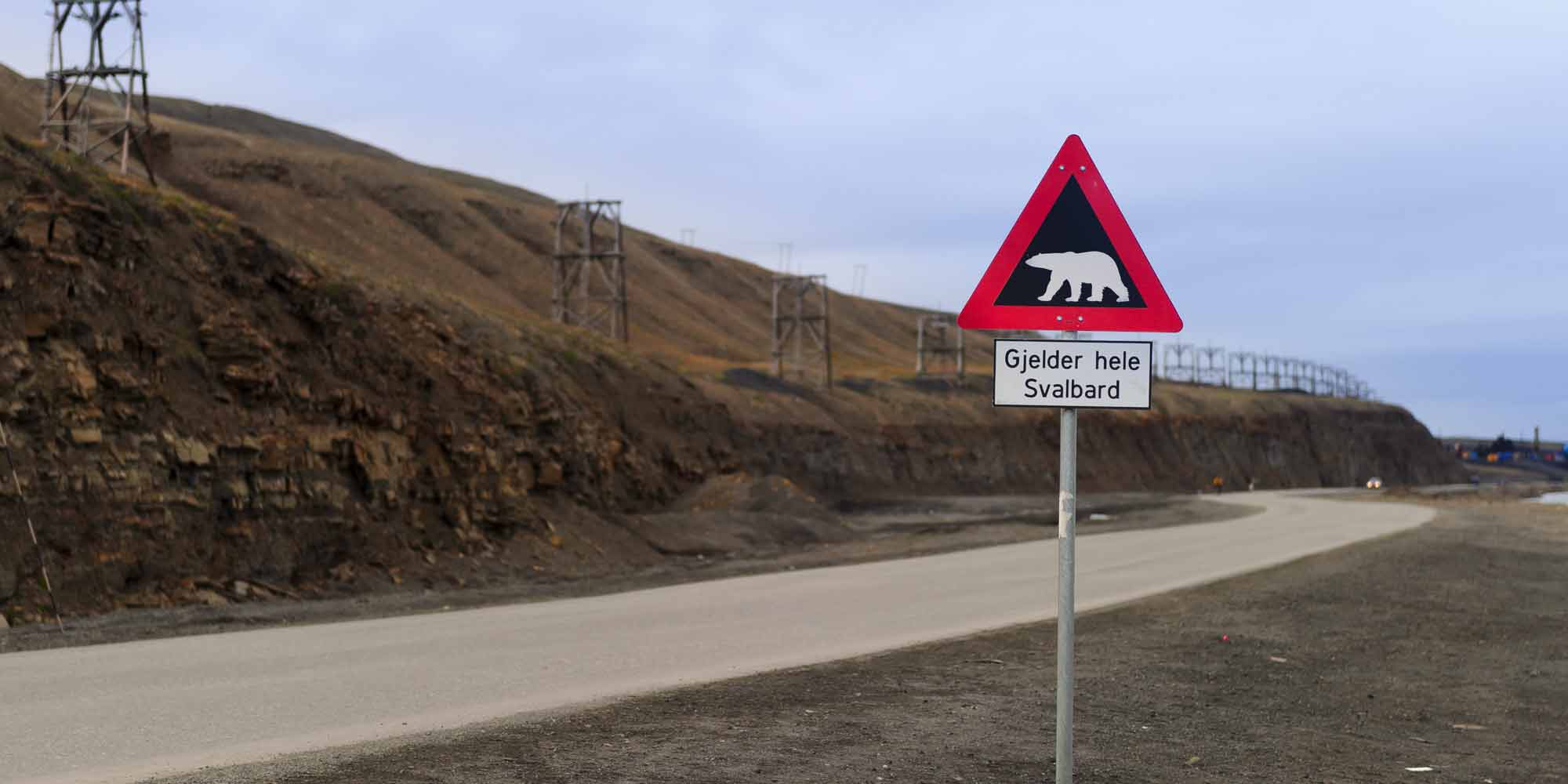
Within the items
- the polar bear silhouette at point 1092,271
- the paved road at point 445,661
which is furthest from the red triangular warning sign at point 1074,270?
the paved road at point 445,661

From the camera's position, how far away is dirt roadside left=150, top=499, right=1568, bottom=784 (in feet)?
24.5

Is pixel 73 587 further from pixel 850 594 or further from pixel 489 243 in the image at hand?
pixel 489 243

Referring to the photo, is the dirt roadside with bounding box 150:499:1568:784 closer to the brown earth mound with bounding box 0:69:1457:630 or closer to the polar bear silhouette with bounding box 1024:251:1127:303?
the polar bear silhouette with bounding box 1024:251:1127:303

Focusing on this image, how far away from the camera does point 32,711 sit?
8.80 meters

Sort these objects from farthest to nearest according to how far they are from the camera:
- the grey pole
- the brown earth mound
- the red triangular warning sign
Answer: the brown earth mound → the red triangular warning sign → the grey pole

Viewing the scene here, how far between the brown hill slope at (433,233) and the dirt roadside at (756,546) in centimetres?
2139

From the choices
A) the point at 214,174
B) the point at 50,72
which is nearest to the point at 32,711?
the point at 50,72

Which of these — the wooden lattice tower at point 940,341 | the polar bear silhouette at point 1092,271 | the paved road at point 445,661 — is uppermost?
the wooden lattice tower at point 940,341

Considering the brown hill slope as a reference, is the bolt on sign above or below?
below

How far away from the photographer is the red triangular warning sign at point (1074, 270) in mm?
5785

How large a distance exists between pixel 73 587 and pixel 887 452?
48.9 meters

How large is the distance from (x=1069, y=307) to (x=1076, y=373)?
0.91ft

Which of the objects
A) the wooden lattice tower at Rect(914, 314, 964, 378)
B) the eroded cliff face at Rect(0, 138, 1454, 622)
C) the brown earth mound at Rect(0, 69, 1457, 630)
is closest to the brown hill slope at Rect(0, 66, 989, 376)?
the wooden lattice tower at Rect(914, 314, 964, 378)

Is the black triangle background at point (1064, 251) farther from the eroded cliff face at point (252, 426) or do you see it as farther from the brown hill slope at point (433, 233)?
the brown hill slope at point (433, 233)
